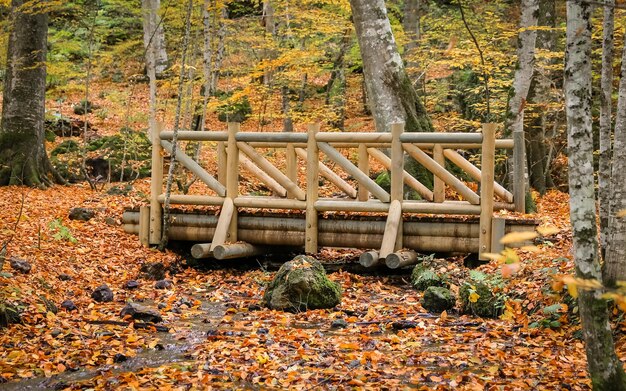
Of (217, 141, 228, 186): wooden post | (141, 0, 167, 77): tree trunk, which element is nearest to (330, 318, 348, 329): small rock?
(217, 141, 228, 186): wooden post

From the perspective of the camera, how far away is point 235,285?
9.60m

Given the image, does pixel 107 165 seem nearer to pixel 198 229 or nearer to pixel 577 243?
pixel 198 229

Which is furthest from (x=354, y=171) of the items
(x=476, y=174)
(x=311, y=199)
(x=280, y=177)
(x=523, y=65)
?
(x=523, y=65)

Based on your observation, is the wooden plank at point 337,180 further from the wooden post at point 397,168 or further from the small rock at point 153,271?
the small rock at point 153,271

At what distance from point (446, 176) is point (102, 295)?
4584 millimetres

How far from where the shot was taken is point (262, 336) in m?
6.76

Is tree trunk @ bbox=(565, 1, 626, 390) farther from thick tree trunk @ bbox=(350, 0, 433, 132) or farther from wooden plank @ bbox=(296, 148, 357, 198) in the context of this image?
thick tree trunk @ bbox=(350, 0, 433, 132)

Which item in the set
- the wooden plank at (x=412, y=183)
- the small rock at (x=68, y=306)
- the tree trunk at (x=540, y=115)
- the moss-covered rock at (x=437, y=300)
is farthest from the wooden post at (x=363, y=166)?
the tree trunk at (x=540, y=115)

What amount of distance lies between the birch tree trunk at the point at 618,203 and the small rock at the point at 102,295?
5.46 metres

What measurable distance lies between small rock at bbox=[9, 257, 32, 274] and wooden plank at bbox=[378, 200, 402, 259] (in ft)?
14.4

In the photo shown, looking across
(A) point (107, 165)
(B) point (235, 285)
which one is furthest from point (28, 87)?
(B) point (235, 285)

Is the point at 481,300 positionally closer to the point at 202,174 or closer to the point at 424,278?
the point at 424,278

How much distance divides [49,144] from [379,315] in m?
14.4

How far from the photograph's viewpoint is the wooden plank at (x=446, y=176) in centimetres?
897
